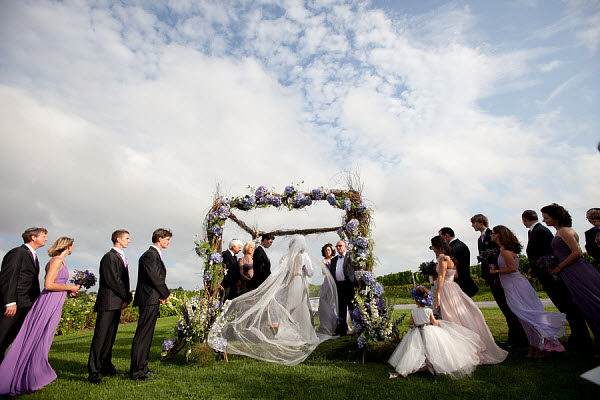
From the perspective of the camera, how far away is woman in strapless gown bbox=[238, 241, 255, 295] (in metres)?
9.17

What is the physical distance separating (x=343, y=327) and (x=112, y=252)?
5714mm

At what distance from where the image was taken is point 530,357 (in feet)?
18.1

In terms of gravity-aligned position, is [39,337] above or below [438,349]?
above

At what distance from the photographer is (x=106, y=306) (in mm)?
5523

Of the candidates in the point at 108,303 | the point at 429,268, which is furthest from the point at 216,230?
the point at 429,268

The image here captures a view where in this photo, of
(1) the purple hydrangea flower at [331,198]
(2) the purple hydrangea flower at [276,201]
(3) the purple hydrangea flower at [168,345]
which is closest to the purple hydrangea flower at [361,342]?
(1) the purple hydrangea flower at [331,198]

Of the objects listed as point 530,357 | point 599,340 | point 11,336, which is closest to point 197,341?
point 11,336

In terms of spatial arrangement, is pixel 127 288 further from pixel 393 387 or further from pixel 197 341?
pixel 393 387

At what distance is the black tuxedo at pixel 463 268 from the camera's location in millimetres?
6840

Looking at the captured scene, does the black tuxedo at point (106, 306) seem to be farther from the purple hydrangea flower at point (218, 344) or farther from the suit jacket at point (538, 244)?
the suit jacket at point (538, 244)

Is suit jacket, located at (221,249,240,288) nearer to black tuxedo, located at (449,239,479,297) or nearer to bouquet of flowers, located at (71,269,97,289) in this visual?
bouquet of flowers, located at (71,269,97,289)

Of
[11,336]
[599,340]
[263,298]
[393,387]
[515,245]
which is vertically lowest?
[393,387]

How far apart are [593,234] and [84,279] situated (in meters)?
8.97

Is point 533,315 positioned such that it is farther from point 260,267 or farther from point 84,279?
point 84,279
